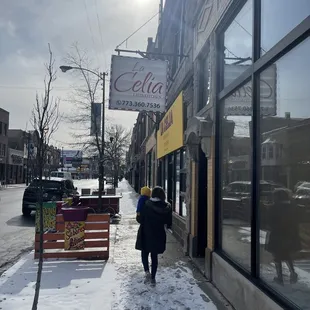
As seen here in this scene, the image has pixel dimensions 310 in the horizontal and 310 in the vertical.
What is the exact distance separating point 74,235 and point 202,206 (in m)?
2.77

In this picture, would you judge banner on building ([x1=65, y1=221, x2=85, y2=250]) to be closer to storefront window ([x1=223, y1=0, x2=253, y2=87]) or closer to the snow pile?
the snow pile

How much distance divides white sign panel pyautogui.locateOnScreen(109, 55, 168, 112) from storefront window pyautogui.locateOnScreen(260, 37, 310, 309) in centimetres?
599

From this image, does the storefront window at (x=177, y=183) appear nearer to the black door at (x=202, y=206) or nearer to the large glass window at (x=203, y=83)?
the black door at (x=202, y=206)

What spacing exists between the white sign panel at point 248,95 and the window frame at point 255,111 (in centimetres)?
8

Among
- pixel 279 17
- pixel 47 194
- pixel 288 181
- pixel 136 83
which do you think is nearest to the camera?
pixel 288 181

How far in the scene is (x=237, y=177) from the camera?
500cm

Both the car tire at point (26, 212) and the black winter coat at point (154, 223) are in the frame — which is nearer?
the black winter coat at point (154, 223)

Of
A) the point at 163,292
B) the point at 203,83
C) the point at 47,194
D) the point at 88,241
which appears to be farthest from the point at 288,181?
the point at 47,194

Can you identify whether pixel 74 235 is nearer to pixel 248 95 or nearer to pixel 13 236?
pixel 13 236

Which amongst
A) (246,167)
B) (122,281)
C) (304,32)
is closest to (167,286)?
(122,281)

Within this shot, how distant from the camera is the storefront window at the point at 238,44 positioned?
4844 mm

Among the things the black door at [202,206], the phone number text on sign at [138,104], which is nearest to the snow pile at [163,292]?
the black door at [202,206]

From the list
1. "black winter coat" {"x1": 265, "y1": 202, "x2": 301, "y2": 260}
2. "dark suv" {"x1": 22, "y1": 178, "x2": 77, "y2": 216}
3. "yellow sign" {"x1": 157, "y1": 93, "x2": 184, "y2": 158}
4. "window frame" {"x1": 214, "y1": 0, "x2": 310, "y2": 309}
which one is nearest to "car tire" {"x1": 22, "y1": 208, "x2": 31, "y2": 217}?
"dark suv" {"x1": 22, "y1": 178, "x2": 77, "y2": 216}

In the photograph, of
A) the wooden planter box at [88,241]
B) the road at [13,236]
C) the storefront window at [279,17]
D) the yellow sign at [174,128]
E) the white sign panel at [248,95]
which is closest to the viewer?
the storefront window at [279,17]
